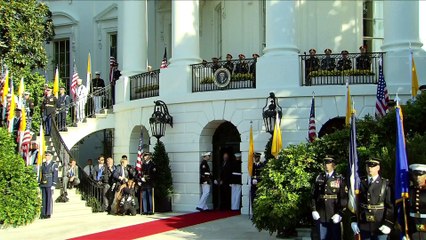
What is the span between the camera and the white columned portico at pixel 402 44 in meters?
20.8

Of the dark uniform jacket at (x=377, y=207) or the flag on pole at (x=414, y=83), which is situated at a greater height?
the flag on pole at (x=414, y=83)

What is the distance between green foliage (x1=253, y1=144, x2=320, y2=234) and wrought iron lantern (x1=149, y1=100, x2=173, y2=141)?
8.40m

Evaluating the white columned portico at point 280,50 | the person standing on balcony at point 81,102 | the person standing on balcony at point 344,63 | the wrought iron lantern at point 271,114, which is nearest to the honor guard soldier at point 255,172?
the wrought iron lantern at point 271,114

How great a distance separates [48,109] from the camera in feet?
82.1

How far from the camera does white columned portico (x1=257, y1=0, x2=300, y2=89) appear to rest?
21.4 metres

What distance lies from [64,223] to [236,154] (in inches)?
251

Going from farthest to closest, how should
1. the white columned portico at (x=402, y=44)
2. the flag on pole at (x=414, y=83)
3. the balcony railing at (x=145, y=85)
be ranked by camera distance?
the balcony railing at (x=145, y=85) < the white columned portico at (x=402, y=44) < the flag on pole at (x=414, y=83)

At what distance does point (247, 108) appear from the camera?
21.8m

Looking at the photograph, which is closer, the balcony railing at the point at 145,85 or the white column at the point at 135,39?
the balcony railing at the point at 145,85

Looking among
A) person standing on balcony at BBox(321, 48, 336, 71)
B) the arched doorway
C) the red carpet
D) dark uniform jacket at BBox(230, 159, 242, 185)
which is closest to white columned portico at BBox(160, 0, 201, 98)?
the arched doorway

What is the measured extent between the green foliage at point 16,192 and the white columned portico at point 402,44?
11263mm

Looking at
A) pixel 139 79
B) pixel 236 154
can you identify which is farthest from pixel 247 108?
pixel 139 79

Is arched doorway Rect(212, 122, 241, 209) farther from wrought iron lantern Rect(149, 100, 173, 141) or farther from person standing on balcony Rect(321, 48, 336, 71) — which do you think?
person standing on balcony Rect(321, 48, 336, 71)

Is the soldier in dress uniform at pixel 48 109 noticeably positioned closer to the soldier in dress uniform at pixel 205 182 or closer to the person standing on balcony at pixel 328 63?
the soldier in dress uniform at pixel 205 182
